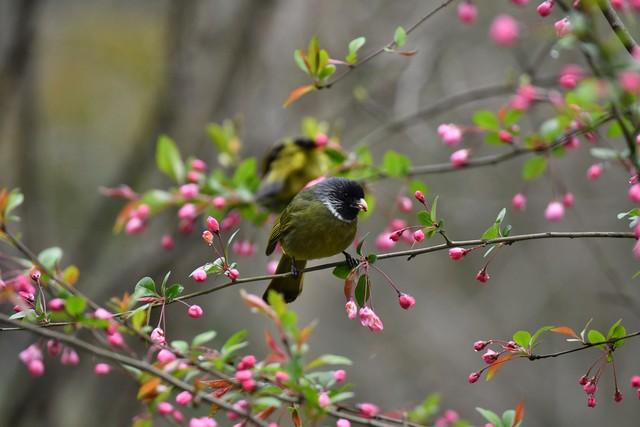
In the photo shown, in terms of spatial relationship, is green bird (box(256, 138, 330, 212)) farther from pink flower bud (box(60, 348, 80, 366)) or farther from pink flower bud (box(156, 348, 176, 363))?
pink flower bud (box(156, 348, 176, 363))

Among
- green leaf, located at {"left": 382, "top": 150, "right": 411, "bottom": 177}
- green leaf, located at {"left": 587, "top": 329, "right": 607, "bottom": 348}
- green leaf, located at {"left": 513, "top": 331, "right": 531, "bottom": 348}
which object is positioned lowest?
green leaf, located at {"left": 513, "top": 331, "right": 531, "bottom": 348}

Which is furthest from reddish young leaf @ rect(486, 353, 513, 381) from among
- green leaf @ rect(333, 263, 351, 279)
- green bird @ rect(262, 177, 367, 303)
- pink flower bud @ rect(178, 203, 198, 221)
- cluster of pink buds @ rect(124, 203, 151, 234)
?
cluster of pink buds @ rect(124, 203, 151, 234)

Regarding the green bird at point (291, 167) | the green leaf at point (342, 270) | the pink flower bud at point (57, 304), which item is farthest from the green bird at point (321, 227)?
the pink flower bud at point (57, 304)

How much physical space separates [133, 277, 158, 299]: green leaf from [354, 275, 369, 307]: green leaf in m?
0.67

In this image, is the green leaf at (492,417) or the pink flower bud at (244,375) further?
the green leaf at (492,417)

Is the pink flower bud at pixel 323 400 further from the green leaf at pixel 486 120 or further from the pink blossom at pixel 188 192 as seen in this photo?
the pink blossom at pixel 188 192

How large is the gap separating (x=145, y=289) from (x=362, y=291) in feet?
2.33

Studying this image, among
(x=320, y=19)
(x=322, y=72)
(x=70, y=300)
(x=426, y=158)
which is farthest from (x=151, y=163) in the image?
(x=70, y=300)

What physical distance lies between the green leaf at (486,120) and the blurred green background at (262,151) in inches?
80.8

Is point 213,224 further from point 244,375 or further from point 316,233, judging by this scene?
point 316,233

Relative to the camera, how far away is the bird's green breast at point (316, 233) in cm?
363

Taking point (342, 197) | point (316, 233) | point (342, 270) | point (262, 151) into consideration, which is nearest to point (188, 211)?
point (316, 233)

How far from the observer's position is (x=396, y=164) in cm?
351

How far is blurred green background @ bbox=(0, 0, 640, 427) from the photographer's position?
621 centimetres
